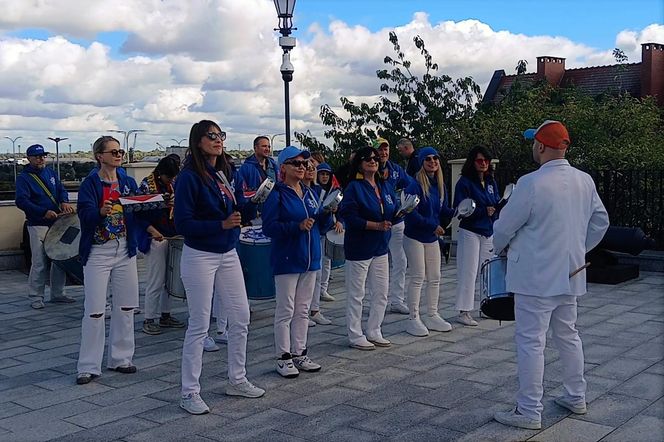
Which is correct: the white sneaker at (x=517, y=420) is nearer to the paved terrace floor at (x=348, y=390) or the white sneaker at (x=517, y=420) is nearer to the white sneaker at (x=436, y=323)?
the paved terrace floor at (x=348, y=390)

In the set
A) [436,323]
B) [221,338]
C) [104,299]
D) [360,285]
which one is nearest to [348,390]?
[360,285]

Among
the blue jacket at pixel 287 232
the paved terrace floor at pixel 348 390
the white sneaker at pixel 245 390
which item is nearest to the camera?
the paved terrace floor at pixel 348 390

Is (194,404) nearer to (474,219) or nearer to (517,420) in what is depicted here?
(517,420)

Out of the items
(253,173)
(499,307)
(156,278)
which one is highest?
(253,173)

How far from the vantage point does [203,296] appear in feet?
17.4

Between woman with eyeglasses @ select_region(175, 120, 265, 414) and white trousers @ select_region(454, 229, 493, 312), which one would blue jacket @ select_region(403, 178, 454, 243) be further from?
woman with eyeglasses @ select_region(175, 120, 265, 414)

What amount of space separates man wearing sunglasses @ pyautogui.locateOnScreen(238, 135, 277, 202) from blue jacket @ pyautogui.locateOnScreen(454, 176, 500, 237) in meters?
2.05

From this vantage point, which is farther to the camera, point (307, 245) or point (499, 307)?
point (307, 245)

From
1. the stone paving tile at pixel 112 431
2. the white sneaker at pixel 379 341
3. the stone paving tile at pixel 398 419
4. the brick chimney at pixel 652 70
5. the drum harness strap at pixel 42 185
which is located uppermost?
the brick chimney at pixel 652 70

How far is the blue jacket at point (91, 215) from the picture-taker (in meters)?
6.11

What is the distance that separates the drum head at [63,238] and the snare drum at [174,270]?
1.55 m

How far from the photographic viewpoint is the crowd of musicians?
4.89m

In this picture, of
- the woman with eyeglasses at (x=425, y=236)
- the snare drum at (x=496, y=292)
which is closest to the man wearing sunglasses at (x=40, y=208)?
the woman with eyeglasses at (x=425, y=236)

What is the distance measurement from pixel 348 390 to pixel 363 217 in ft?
5.59
